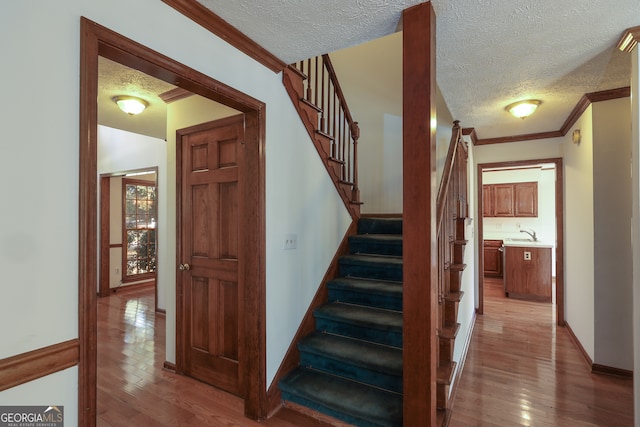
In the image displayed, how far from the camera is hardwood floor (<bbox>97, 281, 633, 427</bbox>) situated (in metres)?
2.17

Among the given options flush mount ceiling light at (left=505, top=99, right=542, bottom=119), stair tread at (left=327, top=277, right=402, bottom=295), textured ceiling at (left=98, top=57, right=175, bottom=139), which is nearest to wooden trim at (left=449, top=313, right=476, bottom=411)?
stair tread at (left=327, top=277, right=402, bottom=295)

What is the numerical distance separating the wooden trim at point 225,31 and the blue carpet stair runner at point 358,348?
187 centimetres

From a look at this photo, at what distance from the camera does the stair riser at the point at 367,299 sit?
262 cm

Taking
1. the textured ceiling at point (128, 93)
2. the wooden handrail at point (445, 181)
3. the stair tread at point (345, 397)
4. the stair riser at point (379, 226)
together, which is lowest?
the stair tread at point (345, 397)

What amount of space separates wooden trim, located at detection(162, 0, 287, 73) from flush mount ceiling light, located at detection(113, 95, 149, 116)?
1503mm

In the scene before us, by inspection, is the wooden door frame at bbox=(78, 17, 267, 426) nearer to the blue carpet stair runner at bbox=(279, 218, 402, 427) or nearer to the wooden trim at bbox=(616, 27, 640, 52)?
the blue carpet stair runner at bbox=(279, 218, 402, 427)

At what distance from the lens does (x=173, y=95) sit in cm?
281

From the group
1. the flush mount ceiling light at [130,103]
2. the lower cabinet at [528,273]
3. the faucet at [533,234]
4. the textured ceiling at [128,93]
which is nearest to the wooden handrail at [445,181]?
the textured ceiling at [128,93]

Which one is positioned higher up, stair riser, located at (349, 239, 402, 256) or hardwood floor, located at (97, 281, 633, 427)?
stair riser, located at (349, 239, 402, 256)

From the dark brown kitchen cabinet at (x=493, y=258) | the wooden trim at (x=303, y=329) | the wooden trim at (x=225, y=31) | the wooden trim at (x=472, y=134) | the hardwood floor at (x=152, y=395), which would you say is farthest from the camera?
the dark brown kitchen cabinet at (x=493, y=258)

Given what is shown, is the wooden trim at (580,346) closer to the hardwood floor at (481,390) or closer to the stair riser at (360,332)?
the hardwood floor at (481,390)

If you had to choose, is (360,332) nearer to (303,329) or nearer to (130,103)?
(303,329)

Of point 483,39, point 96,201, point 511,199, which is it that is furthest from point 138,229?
point 511,199

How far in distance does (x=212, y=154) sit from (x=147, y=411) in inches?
78.4
